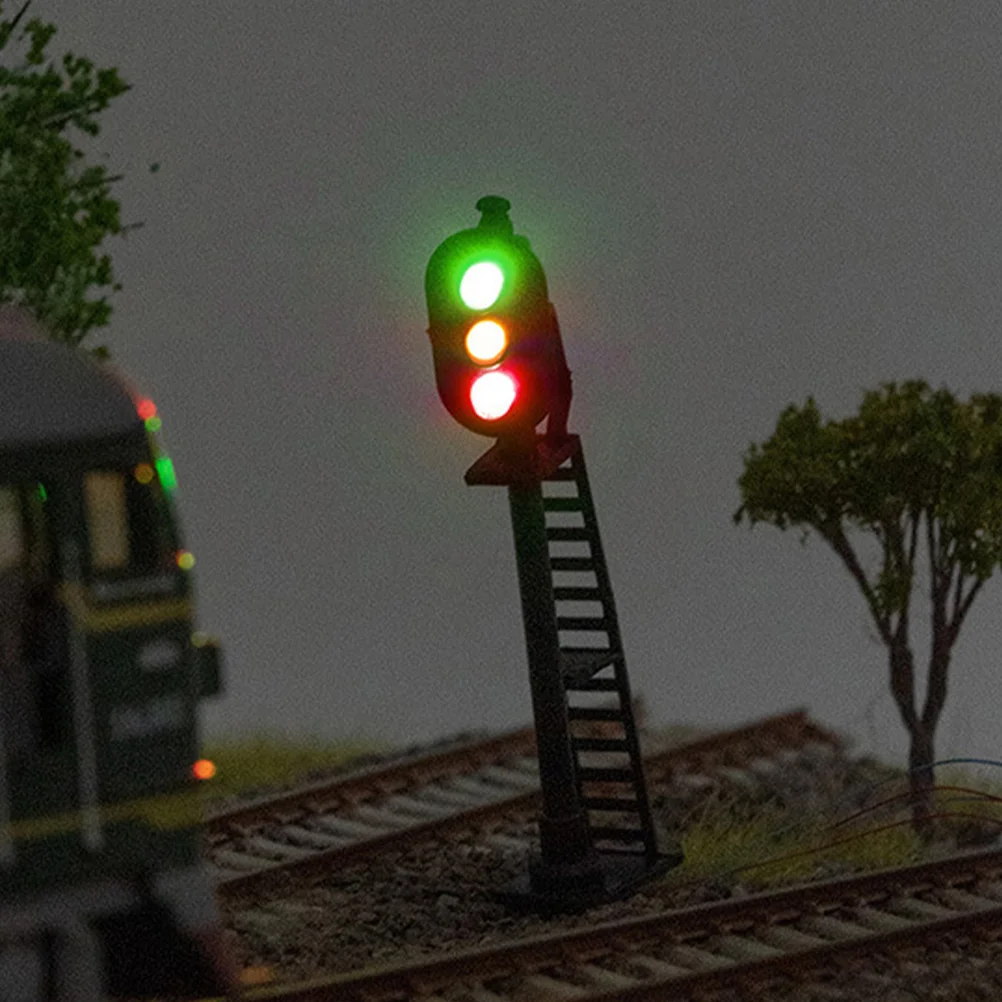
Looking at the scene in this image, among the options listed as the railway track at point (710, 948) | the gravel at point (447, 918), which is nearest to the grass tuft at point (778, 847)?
the gravel at point (447, 918)

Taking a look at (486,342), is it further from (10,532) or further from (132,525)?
(10,532)

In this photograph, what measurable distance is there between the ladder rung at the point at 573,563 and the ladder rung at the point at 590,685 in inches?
25.6

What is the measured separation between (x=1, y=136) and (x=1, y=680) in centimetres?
443

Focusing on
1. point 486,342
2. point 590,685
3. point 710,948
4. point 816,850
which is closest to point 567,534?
point 590,685

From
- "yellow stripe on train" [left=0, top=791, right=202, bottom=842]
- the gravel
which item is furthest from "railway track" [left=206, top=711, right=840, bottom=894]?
"yellow stripe on train" [left=0, top=791, right=202, bottom=842]

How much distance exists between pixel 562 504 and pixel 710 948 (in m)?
2.74

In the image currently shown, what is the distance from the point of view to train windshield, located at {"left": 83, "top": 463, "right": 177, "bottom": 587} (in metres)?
7.05

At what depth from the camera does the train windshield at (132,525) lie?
705cm

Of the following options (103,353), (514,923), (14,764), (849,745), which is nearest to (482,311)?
(103,353)

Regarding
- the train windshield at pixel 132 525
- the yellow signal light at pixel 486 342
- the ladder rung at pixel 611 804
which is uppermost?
the yellow signal light at pixel 486 342

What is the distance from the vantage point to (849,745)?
1466cm

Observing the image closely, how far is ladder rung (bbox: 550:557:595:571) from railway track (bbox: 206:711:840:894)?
6.68 feet

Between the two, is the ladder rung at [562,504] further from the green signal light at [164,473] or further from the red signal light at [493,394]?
the green signal light at [164,473]

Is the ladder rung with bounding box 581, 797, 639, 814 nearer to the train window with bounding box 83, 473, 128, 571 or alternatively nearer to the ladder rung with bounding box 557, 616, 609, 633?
the ladder rung with bounding box 557, 616, 609, 633
